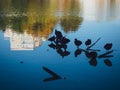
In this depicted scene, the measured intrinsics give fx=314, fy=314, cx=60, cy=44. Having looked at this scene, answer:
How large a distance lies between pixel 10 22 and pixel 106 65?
3.62m

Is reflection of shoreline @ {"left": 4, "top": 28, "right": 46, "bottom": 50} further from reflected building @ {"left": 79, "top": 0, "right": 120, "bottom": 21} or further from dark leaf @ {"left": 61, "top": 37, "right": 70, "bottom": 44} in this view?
reflected building @ {"left": 79, "top": 0, "right": 120, "bottom": 21}

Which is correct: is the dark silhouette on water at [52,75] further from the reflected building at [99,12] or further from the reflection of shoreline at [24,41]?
the reflected building at [99,12]

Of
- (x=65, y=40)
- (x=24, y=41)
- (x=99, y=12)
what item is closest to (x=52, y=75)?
(x=65, y=40)

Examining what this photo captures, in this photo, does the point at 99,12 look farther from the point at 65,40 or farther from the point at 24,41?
the point at 65,40

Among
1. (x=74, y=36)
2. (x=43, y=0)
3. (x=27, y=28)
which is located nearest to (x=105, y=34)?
(x=74, y=36)

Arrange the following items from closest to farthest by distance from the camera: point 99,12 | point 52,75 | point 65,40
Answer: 1. point 65,40
2. point 52,75
3. point 99,12

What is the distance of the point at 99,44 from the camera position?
498 centimetres

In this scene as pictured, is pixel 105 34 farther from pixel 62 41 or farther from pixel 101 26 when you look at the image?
pixel 62 41

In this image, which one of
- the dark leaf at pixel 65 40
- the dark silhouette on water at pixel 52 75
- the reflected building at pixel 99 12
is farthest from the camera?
the reflected building at pixel 99 12

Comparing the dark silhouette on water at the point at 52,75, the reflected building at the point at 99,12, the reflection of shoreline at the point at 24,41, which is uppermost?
the reflected building at the point at 99,12

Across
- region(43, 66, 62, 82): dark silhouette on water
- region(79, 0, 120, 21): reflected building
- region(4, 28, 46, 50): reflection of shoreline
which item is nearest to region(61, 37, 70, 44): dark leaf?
region(43, 66, 62, 82): dark silhouette on water

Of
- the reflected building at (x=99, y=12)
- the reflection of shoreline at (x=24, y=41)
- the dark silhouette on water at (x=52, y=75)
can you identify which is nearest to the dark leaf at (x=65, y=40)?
the dark silhouette on water at (x=52, y=75)

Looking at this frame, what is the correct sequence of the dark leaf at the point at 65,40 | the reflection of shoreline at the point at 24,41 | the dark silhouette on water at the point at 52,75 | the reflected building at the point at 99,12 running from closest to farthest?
the dark leaf at the point at 65,40, the dark silhouette on water at the point at 52,75, the reflection of shoreline at the point at 24,41, the reflected building at the point at 99,12

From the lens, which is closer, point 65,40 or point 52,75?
point 65,40
